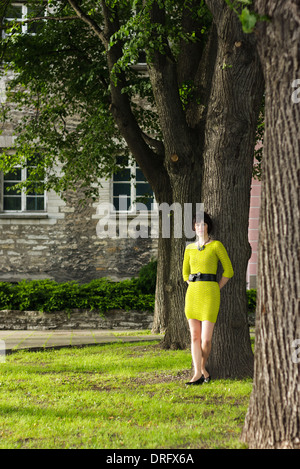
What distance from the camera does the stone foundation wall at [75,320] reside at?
554 inches

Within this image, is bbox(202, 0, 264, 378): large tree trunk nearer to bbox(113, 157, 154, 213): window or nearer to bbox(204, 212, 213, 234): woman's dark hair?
bbox(204, 212, 213, 234): woman's dark hair

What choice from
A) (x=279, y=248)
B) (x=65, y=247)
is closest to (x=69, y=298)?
(x=65, y=247)

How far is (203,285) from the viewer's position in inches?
270

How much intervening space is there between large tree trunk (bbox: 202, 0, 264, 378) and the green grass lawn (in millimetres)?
472

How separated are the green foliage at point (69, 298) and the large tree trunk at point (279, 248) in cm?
1002

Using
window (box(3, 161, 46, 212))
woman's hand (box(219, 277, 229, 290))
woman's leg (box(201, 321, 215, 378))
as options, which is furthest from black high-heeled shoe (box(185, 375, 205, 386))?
window (box(3, 161, 46, 212))

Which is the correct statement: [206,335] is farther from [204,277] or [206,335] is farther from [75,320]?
[75,320]

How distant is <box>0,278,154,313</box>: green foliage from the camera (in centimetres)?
1420

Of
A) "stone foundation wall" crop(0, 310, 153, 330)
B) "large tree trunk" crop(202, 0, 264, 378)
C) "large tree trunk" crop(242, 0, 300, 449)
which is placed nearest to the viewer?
"large tree trunk" crop(242, 0, 300, 449)

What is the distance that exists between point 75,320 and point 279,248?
10448 mm

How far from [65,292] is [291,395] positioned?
416 inches

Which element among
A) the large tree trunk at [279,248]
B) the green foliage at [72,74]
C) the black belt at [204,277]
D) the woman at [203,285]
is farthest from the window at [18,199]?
the large tree trunk at [279,248]
